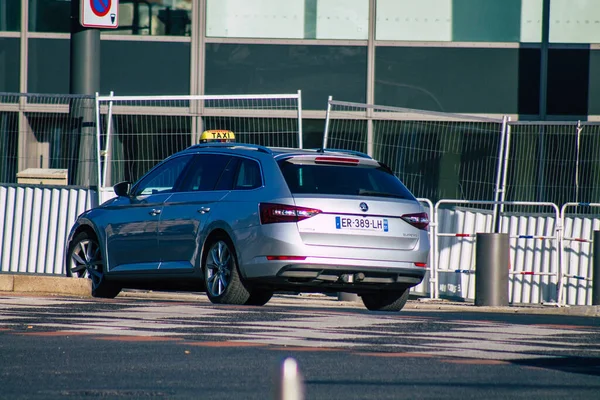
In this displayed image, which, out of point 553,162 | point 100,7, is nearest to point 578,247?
point 553,162

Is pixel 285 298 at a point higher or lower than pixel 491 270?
lower

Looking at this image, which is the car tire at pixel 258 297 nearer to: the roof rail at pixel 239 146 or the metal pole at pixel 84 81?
the roof rail at pixel 239 146

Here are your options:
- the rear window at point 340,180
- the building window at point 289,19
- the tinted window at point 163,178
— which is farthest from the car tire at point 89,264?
the building window at point 289,19

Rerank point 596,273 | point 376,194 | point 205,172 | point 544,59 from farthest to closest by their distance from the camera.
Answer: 1. point 544,59
2. point 596,273
3. point 205,172
4. point 376,194

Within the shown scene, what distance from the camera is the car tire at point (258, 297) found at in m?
11.8

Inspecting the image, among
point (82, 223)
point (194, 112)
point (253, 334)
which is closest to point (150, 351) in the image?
point (253, 334)

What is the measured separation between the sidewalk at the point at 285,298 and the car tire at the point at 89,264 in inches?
4.0

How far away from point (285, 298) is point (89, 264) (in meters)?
3.25

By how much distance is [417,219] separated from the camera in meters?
11.6

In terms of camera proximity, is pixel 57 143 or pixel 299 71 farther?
pixel 299 71

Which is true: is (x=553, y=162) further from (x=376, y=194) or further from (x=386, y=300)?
(x=376, y=194)

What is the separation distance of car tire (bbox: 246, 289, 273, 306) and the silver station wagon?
0.02 metres

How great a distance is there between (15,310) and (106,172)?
5282 mm

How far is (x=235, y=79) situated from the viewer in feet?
64.4
